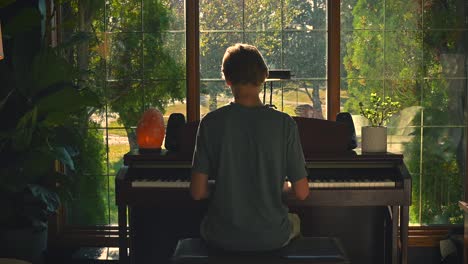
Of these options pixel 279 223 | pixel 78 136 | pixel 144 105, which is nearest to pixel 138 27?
pixel 144 105

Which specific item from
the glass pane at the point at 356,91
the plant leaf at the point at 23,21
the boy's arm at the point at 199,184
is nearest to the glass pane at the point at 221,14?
the glass pane at the point at 356,91

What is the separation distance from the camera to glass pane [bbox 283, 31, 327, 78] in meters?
4.81

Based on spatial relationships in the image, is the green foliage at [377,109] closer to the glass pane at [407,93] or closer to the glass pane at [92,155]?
the glass pane at [407,93]

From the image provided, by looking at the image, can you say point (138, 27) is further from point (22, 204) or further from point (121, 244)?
point (121, 244)

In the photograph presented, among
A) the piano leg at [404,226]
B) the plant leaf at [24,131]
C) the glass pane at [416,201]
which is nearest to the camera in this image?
the piano leg at [404,226]

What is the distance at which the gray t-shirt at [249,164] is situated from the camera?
8.79 feet

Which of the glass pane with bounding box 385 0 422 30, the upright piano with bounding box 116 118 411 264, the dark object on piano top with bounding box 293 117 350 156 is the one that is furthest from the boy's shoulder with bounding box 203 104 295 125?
the glass pane with bounding box 385 0 422 30

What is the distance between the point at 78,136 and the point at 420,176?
2179 millimetres

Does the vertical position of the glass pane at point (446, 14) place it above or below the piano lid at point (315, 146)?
above

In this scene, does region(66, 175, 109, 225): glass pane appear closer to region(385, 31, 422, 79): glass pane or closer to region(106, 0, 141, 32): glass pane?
region(106, 0, 141, 32): glass pane

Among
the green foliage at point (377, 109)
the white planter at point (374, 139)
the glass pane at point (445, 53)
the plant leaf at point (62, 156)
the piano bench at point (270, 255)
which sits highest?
the glass pane at point (445, 53)

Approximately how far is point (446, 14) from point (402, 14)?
0.90 ft

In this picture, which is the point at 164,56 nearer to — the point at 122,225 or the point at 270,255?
the point at 122,225

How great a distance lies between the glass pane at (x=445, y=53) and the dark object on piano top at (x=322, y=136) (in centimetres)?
140
